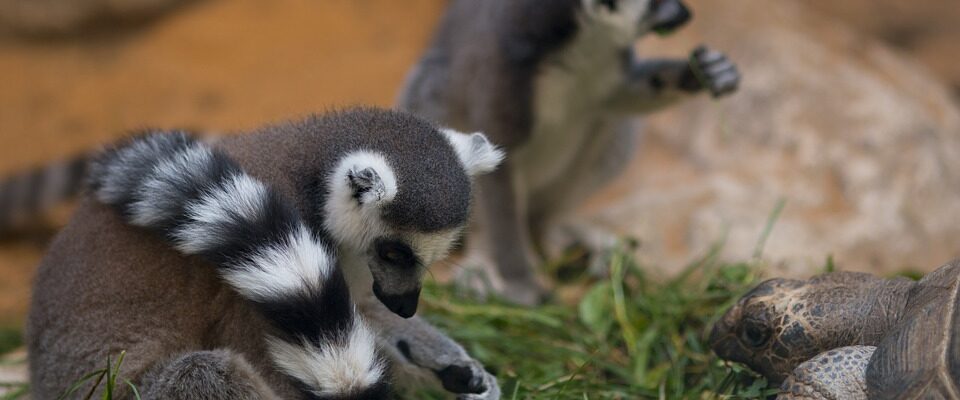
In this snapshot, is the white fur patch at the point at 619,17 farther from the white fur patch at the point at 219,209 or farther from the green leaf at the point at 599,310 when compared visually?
the white fur patch at the point at 219,209

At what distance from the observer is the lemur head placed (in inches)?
225

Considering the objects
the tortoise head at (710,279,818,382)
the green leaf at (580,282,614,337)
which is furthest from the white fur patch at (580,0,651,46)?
the tortoise head at (710,279,818,382)

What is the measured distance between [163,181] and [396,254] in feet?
3.03

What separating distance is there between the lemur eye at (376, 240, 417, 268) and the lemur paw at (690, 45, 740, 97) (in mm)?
2793

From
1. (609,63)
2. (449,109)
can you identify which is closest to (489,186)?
(449,109)

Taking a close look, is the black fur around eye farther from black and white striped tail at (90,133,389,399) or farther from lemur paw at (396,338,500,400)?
black and white striped tail at (90,133,389,399)

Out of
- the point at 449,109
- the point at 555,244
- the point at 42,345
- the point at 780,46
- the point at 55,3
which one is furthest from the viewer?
the point at 55,3

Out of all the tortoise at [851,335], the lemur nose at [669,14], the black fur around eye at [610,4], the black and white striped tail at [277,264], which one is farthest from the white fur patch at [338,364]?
the lemur nose at [669,14]

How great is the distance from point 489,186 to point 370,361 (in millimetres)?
3164

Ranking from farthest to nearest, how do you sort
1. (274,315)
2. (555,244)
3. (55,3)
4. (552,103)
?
(55,3) < (555,244) < (552,103) < (274,315)

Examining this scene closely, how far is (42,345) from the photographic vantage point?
4.02m

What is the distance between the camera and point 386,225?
12.6 feet

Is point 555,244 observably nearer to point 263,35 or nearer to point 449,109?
point 449,109

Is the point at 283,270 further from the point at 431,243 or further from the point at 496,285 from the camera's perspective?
the point at 496,285
